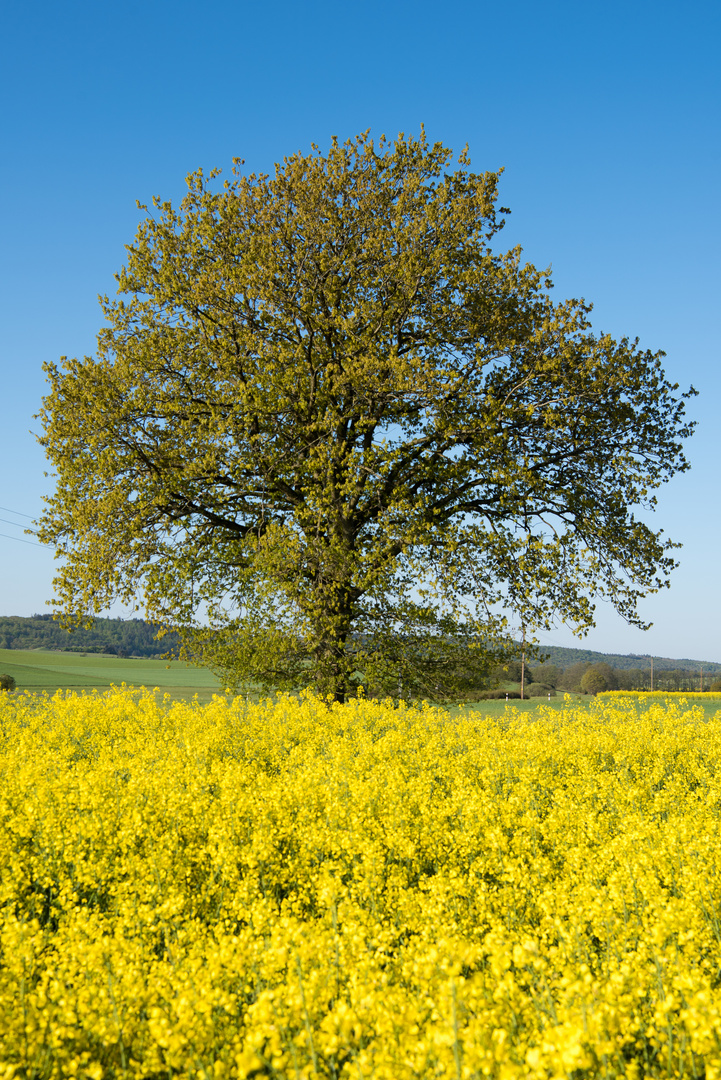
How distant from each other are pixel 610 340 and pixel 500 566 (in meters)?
5.39

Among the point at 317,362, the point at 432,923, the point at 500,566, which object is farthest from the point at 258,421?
the point at 432,923

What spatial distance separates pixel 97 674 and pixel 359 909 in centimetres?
7023

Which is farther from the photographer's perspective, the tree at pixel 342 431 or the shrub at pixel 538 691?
the shrub at pixel 538 691

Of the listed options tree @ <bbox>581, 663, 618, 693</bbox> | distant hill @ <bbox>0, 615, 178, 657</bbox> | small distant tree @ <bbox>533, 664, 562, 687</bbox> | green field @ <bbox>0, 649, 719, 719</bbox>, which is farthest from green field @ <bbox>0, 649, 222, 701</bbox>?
tree @ <bbox>581, 663, 618, 693</bbox>

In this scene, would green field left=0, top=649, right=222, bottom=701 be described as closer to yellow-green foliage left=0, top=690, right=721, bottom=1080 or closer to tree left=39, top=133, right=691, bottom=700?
tree left=39, top=133, right=691, bottom=700

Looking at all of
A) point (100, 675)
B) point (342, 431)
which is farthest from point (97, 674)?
point (342, 431)

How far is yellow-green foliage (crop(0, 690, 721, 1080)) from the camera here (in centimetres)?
281

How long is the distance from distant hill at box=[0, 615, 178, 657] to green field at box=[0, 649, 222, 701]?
3478mm

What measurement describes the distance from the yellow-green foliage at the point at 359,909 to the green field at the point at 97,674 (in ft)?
105

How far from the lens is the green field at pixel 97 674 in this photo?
48969mm

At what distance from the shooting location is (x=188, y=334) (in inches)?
607

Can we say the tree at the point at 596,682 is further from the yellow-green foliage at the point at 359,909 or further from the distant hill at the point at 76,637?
the distant hill at the point at 76,637

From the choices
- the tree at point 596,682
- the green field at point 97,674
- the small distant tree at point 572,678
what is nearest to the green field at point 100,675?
the green field at point 97,674

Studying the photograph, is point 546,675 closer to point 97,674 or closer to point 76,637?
point 97,674
